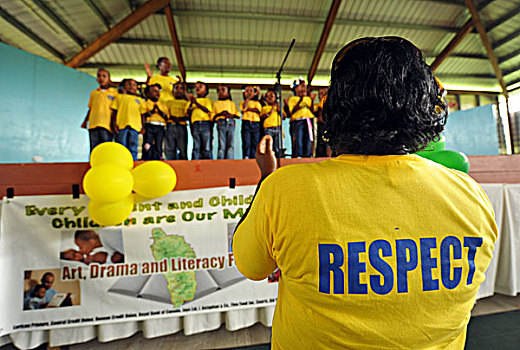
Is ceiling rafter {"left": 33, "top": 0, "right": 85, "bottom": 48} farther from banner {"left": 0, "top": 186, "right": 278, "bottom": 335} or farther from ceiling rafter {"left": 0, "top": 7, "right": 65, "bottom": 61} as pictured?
banner {"left": 0, "top": 186, "right": 278, "bottom": 335}

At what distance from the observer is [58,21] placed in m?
4.94

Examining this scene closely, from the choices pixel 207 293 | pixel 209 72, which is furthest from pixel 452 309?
pixel 209 72

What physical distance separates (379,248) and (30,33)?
6929 mm

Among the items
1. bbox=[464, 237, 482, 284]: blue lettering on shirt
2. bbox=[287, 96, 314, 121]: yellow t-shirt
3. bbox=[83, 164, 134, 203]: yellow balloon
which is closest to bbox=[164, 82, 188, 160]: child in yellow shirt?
bbox=[287, 96, 314, 121]: yellow t-shirt

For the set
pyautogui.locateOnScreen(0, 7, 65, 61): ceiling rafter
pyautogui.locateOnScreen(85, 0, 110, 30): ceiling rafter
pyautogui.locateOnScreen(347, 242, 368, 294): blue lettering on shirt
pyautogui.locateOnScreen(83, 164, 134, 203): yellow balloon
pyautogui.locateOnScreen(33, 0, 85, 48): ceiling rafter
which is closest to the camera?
pyautogui.locateOnScreen(347, 242, 368, 294): blue lettering on shirt

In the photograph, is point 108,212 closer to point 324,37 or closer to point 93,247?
point 93,247

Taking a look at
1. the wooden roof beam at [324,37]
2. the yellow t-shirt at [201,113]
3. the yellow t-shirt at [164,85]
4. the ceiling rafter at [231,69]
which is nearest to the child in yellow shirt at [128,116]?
the yellow t-shirt at [164,85]

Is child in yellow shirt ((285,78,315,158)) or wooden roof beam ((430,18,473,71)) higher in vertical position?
wooden roof beam ((430,18,473,71))

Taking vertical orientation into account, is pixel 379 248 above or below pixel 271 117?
below

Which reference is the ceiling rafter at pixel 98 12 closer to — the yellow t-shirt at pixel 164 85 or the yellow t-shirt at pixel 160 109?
the yellow t-shirt at pixel 164 85

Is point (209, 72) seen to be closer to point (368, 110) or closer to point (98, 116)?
point (98, 116)

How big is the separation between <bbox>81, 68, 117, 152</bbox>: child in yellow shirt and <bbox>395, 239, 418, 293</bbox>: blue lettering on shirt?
3662mm

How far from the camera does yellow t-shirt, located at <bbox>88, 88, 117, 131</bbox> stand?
3.22 m

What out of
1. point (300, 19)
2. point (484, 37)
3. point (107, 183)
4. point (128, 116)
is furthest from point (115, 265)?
point (484, 37)
